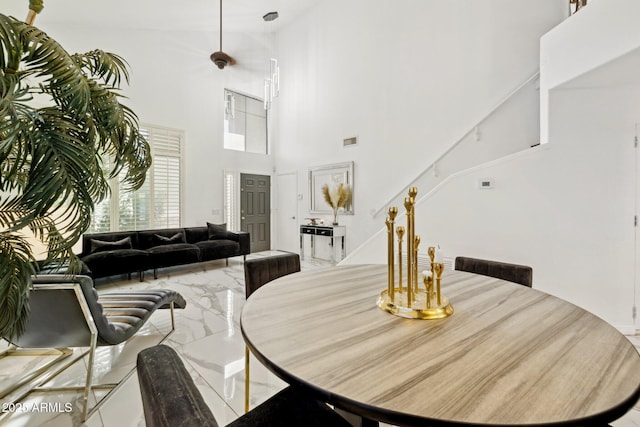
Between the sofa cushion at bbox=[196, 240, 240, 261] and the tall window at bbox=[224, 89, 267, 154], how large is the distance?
2.48 metres

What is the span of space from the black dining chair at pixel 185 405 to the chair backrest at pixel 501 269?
1.47 meters

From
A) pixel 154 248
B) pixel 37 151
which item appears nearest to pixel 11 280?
pixel 37 151

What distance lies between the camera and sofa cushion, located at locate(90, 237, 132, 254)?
14.2ft

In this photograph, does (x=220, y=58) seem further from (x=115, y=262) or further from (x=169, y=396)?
(x=169, y=396)

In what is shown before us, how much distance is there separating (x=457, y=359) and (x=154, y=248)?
5079 mm

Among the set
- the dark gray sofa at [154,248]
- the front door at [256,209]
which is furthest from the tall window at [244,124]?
the dark gray sofa at [154,248]

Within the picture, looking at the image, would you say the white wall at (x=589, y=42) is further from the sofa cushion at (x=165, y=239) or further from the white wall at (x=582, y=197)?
the sofa cushion at (x=165, y=239)

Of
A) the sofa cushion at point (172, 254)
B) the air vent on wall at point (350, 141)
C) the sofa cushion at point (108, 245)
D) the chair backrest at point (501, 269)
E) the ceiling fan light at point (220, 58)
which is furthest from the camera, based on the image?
the air vent on wall at point (350, 141)

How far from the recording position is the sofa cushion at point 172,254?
14.9 feet

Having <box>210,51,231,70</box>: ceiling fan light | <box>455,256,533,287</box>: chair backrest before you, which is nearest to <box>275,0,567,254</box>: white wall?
<box>210,51,231,70</box>: ceiling fan light

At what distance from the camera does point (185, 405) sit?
23.7 inches

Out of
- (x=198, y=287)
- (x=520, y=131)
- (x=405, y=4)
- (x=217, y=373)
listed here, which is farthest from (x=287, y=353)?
(x=405, y=4)

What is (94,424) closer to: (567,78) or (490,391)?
(490,391)

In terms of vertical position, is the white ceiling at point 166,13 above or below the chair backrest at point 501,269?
above
